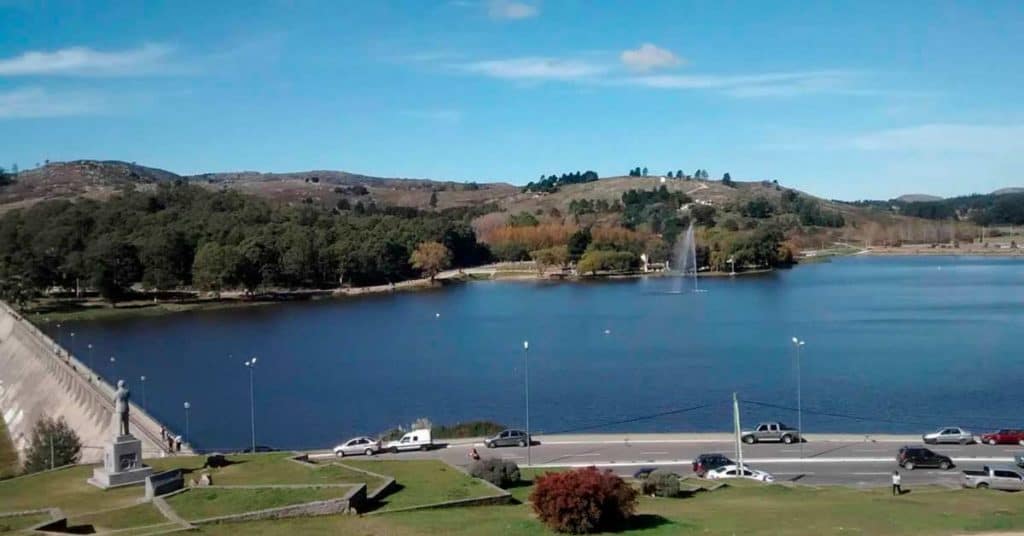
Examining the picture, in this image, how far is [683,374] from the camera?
56250mm

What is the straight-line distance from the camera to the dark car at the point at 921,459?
29359mm

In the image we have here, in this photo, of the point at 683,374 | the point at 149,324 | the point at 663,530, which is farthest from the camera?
the point at 149,324

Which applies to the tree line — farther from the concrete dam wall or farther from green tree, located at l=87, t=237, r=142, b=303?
the concrete dam wall

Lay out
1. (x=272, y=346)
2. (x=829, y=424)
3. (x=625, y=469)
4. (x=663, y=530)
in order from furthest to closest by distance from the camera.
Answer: (x=272, y=346) → (x=829, y=424) → (x=625, y=469) → (x=663, y=530)

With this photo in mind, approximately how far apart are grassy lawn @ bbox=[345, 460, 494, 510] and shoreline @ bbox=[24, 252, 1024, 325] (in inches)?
3014

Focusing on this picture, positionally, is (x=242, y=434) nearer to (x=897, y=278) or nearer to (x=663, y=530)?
(x=663, y=530)

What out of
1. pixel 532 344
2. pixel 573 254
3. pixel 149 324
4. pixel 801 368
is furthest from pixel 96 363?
pixel 573 254

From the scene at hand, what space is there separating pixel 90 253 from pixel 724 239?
85153 millimetres

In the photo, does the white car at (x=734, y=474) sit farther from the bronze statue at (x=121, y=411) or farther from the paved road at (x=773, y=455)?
the bronze statue at (x=121, y=411)

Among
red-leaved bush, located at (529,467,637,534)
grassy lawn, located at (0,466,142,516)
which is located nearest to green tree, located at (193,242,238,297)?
grassy lawn, located at (0,466,142,516)

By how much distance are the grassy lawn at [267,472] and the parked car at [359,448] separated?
635 cm

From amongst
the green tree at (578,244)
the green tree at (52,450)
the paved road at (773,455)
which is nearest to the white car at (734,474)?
the paved road at (773,455)

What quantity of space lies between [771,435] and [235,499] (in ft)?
66.0

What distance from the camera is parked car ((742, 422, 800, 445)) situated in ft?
114
